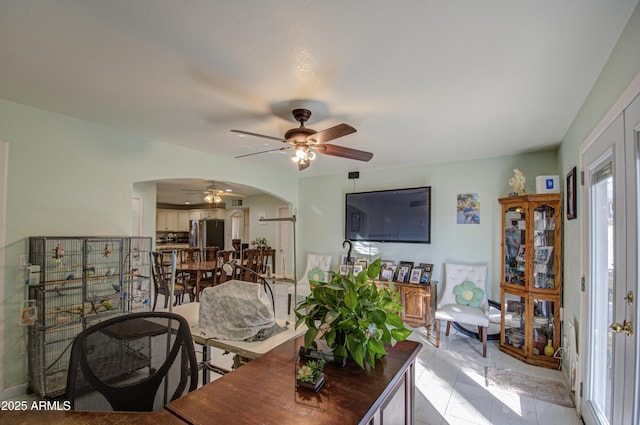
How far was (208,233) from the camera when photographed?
9586 millimetres

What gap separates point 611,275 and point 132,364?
2596mm

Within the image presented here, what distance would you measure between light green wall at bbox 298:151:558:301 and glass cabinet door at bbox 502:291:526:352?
42cm

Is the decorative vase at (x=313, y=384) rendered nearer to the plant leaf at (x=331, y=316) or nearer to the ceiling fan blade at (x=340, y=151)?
the plant leaf at (x=331, y=316)

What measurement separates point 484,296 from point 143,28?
4.25m

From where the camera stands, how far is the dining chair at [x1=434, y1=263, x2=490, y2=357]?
3.48 meters

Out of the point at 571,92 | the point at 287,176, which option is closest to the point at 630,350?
the point at 571,92

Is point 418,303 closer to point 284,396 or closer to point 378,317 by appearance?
point 378,317

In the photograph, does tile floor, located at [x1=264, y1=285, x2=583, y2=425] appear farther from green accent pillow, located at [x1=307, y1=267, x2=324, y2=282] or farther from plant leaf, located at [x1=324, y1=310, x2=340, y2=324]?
green accent pillow, located at [x1=307, y1=267, x2=324, y2=282]

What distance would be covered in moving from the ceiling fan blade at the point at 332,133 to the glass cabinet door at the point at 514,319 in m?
2.81

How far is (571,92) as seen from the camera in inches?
84.9

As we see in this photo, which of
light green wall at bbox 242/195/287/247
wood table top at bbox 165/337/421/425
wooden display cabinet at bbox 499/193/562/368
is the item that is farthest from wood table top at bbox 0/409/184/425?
light green wall at bbox 242/195/287/247

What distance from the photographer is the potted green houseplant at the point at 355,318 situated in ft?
4.10

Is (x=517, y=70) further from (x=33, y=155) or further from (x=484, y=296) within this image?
(x=33, y=155)

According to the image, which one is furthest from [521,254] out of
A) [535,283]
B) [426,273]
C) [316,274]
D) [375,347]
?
[375,347]
